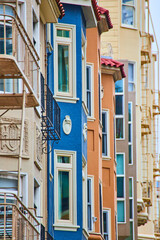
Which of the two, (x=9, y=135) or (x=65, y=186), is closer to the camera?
(x=9, y=135)

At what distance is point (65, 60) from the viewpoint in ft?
99.5

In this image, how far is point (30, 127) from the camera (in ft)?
76.5

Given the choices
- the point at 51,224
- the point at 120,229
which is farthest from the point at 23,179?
the point at 120,229

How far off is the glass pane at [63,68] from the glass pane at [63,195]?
2.54 meters

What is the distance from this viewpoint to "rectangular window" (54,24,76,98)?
29.9 m

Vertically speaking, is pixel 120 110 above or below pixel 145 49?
below

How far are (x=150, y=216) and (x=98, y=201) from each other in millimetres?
26775

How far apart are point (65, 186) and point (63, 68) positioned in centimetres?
348

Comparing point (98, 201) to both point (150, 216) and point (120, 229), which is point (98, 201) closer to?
point (120, 229)

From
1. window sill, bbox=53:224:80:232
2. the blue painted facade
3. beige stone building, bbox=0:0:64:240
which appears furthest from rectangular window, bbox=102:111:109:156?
beige stone building, bbox=0:0:64:240

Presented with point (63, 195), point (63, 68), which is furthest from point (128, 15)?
point (63, 195)

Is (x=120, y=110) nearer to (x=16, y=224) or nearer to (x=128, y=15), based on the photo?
(x=128, y=15)

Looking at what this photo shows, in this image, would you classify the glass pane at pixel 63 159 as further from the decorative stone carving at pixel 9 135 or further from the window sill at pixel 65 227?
the decorative stone carving at pixel 9 135

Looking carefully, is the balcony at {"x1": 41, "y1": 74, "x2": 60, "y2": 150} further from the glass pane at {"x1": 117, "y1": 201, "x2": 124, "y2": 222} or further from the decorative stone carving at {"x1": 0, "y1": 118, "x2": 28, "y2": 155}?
the glass pane at {"x1": 117, "y1": 201, "x2": 124, "y2": 222}
